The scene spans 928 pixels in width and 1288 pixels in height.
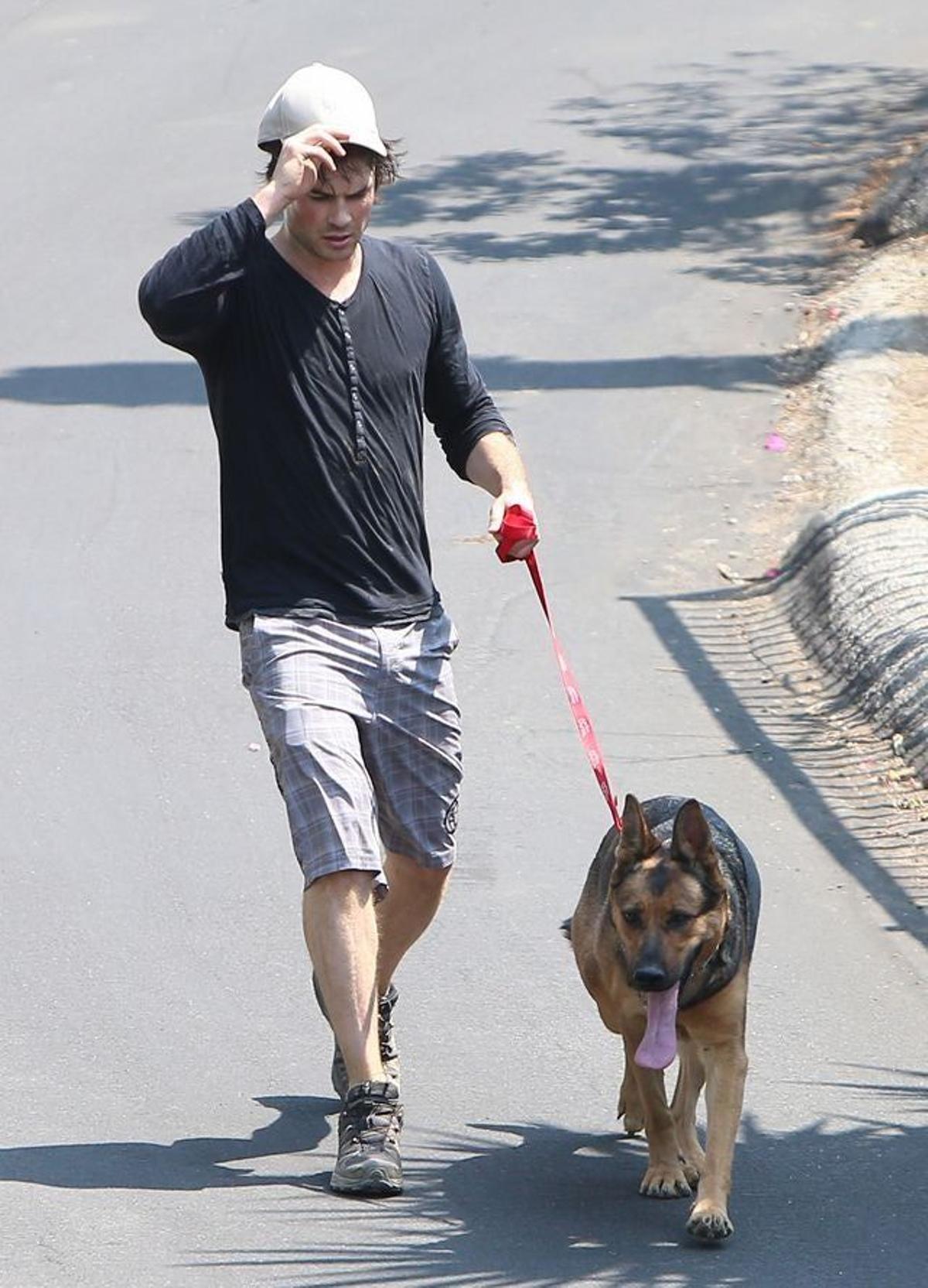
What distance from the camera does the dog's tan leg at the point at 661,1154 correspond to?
4.90 m

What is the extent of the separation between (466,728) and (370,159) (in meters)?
3.29

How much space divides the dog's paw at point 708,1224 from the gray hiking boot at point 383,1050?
2.74 ft

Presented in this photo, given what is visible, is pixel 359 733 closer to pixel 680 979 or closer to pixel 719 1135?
pixel 680 979

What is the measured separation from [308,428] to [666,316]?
789 centimetres

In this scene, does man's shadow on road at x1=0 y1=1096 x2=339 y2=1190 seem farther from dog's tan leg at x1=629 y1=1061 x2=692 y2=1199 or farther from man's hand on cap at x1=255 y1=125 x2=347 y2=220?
man's hand on cap at x1=255 y1=125 x2=347 y2=220

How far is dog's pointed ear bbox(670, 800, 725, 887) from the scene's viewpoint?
15.7 ft

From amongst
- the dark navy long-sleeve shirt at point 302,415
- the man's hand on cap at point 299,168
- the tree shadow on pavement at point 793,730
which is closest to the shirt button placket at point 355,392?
the dark navy long-sleeve shirt at point 302,415

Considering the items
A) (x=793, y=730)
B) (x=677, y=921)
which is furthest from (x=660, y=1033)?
(x=793, y=730)

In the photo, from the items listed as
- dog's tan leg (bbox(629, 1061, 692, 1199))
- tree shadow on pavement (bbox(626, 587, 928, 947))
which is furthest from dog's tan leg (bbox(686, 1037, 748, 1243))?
tree shadow on pavement (bbox(626, 587, 928, 947))

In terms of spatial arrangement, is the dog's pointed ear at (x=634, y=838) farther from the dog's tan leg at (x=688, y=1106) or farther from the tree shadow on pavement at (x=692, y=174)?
the tree shadow on pavement at (x=692, y=174)

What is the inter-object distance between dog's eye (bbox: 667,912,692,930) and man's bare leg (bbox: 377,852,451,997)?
30.2 inches

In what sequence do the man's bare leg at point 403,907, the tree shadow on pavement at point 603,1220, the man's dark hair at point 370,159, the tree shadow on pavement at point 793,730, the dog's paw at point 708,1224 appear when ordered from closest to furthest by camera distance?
the tree shadow on pavement at point 603,1220 < the dog's paw at point 708,1224 < the man's dark hair at point 370,159 < the man's bare leg at point 403,907 < the tree shadow on pavement at point 793,730

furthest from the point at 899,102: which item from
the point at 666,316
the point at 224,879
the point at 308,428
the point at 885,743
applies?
the point at 308,428

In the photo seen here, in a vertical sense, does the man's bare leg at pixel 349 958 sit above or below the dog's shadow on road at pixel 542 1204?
above
